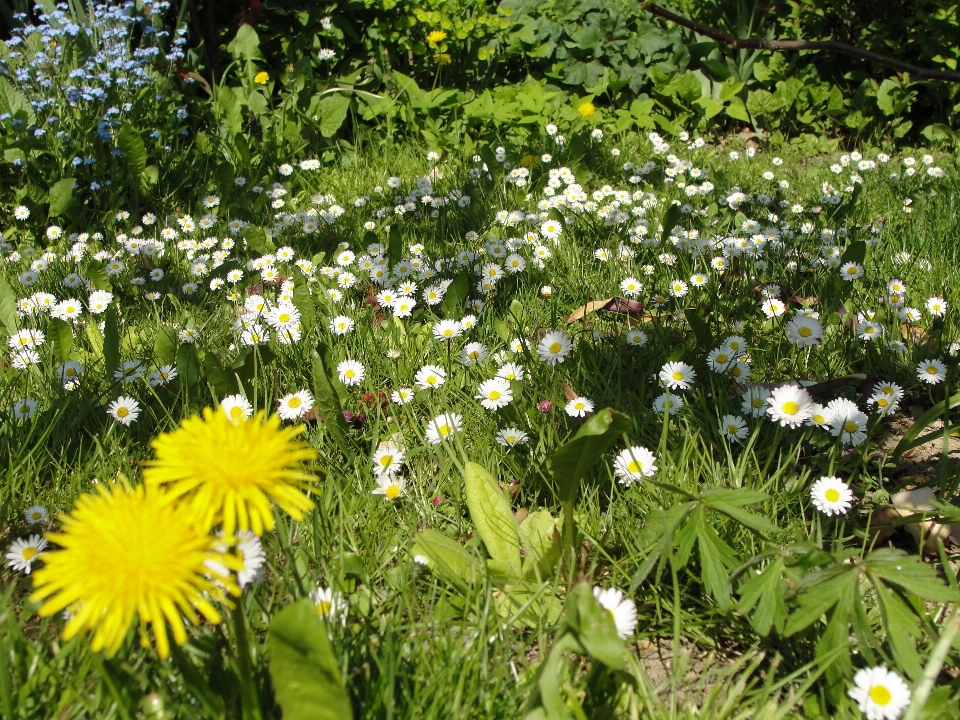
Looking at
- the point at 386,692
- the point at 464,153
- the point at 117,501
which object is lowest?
the point at 464,153

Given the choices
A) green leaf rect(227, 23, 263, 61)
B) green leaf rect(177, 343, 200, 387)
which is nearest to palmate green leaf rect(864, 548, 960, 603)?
green leaf rect(177, 343, 200, 387)

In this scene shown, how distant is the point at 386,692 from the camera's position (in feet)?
3.92

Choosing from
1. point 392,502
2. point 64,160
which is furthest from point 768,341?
point 64,160

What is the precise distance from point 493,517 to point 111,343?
3.98 ft

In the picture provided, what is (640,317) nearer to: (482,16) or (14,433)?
(14,433)

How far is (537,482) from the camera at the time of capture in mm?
1880

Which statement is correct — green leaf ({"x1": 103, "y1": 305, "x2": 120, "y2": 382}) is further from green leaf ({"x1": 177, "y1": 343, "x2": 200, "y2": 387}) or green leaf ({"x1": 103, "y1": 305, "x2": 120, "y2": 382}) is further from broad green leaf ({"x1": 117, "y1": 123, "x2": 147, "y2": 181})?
broad green leaf ({"x1": 117, "y1": 123, "x2": 147, "y2": 181})

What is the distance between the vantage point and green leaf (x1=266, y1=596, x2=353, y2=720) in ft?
3.43

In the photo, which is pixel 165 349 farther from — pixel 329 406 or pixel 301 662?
pixel 301 662

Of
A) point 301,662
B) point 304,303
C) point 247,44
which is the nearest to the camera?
point 301,662

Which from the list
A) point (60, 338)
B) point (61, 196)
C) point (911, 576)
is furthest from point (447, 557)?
point (61, 196)

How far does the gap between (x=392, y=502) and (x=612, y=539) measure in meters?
0.52

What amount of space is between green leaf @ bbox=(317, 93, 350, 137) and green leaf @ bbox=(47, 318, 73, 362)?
223cm

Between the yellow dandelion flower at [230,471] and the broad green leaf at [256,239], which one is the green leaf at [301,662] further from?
the broad green leaf at [256,239]
